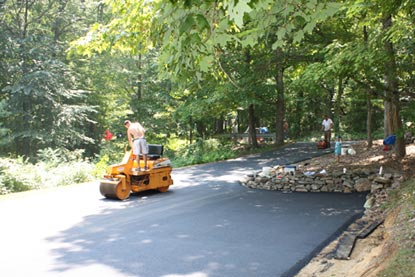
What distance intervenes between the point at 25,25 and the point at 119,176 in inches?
521

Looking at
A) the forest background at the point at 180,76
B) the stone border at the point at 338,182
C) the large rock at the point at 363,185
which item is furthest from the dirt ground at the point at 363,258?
the large rock at the point at 363,185

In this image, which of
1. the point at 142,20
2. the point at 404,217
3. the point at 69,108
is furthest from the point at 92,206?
the point at 69,108

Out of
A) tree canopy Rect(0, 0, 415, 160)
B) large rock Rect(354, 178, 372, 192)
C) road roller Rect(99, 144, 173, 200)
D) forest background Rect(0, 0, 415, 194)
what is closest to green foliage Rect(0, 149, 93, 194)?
forest background Rect(0, 0, 415, 194)

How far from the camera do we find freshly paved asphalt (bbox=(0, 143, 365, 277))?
4500 mm

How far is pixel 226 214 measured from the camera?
7004 millimetres

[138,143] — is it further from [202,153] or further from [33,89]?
[33,89]

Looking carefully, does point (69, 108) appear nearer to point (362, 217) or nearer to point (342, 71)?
point (342, 71)

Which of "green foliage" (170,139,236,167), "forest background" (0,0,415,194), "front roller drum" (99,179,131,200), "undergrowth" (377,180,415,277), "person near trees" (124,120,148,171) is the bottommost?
"undergrowth" (377,180,415,277)

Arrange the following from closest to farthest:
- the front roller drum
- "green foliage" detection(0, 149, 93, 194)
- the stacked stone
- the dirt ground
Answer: the dirt ground → the front roller drum → the stacked stone → "green foliage" detection(0, 149, 93, 194)

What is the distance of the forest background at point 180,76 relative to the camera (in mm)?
4055

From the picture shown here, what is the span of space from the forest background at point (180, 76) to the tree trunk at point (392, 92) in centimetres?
3

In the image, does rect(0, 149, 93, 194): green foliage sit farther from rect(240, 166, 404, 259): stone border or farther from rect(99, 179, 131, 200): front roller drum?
rect(240, 166, 404, 259): stone border

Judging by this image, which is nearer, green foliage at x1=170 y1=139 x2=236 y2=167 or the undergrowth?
the undergrowth

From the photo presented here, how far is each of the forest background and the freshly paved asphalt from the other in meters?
2.17
